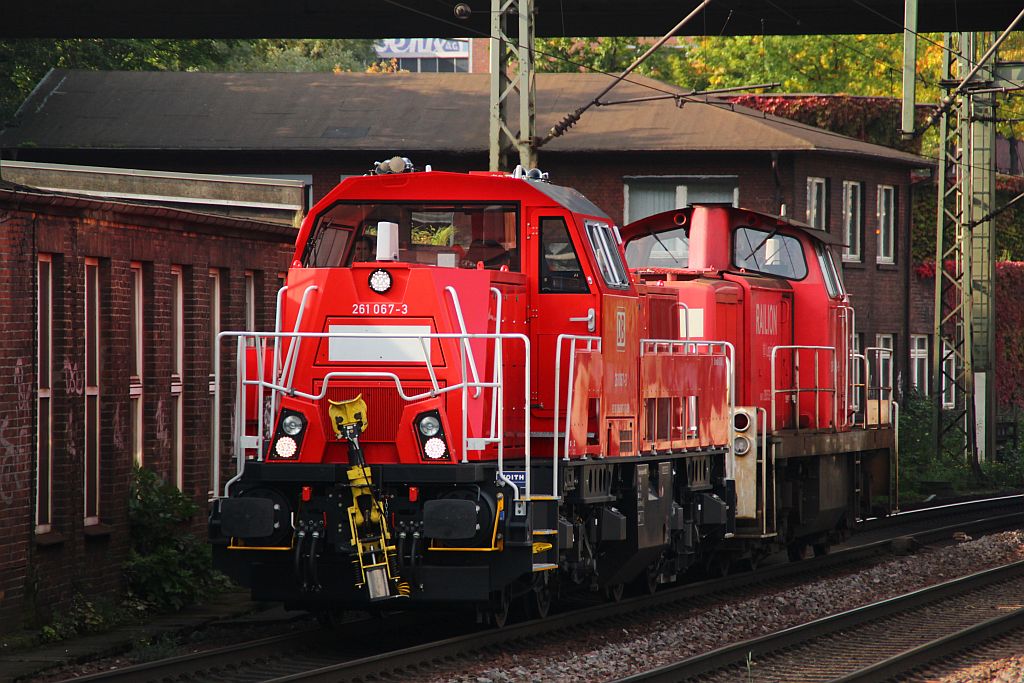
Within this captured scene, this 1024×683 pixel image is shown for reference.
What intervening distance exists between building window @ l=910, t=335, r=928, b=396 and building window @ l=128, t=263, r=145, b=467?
25.6m

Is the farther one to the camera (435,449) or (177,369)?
(177,369)

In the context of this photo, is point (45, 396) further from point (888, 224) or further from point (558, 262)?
point (888, 224)

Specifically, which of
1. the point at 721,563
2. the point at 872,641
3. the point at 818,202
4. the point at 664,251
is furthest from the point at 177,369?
the point at 818,202

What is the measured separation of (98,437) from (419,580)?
4.07m

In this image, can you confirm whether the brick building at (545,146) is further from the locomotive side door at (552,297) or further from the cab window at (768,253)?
the locomotive side door at (552,297)

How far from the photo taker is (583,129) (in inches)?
1280

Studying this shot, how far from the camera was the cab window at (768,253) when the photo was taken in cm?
1647

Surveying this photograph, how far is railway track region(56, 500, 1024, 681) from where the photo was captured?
10.0 meters

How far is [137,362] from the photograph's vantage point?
13961 millimetres

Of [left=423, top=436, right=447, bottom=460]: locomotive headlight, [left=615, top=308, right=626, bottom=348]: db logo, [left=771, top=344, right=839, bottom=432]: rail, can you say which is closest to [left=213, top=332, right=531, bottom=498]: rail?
[left=423, top=436, right=447, bottom=460]: locomotive headlight

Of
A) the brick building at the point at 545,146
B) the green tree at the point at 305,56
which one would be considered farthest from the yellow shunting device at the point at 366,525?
the green tree at the point at 305,56

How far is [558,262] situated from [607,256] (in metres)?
0.54

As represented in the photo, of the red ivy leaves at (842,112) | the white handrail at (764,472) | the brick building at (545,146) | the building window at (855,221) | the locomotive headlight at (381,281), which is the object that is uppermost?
the red ivy leaves at (842,112)

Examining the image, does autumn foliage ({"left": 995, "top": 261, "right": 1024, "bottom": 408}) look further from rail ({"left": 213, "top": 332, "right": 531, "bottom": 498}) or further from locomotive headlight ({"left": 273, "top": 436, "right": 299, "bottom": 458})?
locomotive headlight ({"left": 273, "top": 436, "right": 299, "bottom": 458})
